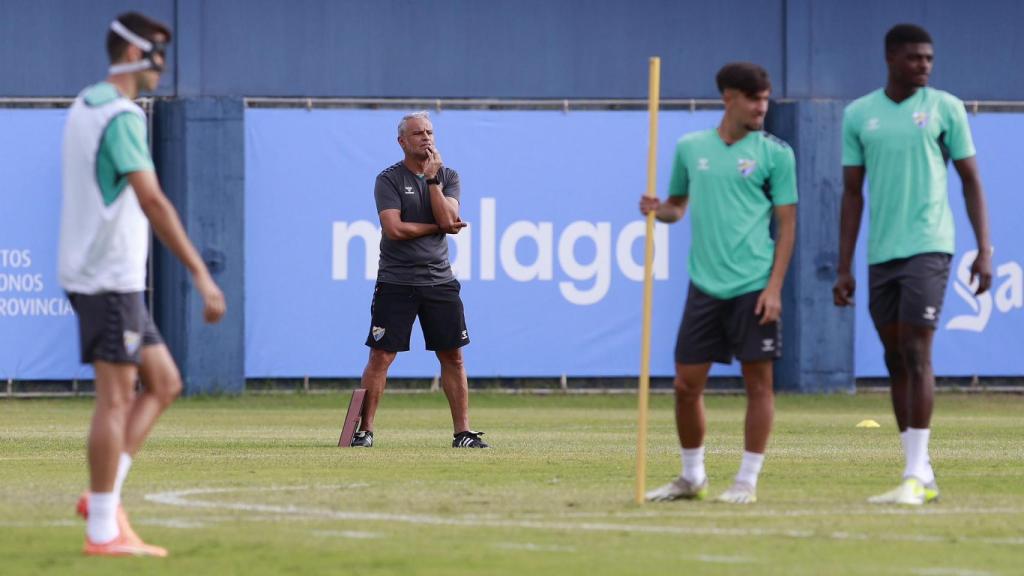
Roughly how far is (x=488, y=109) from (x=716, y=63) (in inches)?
126

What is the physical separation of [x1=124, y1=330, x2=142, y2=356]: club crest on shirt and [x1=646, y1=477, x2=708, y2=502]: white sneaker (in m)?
2.95

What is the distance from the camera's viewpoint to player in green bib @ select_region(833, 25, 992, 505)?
986 centimetres

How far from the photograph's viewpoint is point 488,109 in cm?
2600

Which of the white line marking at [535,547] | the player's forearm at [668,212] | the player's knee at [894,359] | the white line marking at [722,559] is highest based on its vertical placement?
the player's forearm at [668,212]

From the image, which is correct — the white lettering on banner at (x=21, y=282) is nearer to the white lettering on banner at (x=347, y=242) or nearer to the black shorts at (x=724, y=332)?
the white lettering on banner at (x=347, y=242)

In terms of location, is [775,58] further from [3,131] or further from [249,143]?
[3,131]

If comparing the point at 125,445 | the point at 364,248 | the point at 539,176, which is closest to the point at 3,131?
the point at 364,248

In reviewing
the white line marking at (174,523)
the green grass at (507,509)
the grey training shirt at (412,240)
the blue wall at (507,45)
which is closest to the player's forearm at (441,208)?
the grey training shirt at (412,240)

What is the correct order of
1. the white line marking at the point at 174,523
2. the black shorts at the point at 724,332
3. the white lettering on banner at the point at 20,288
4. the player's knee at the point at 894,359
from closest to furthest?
the white line marking at the point at 174,523, the black shorts at the point at 724,332, the player's knee at the point at 894,359, the white lettering on banner at the point at 20,288

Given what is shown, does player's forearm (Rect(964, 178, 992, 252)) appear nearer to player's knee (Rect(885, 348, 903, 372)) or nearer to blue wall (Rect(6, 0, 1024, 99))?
player's knee (Rect(885, 348, 903, 372))

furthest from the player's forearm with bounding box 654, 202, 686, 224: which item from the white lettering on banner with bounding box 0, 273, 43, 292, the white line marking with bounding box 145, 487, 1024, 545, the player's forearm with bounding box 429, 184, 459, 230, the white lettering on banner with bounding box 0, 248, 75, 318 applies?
the white lettering on banner with bounding box 0, 273, 43, 292

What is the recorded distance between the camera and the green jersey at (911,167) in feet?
32.5

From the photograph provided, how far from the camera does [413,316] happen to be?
1467 cm

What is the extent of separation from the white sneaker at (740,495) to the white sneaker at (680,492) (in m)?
0.14
